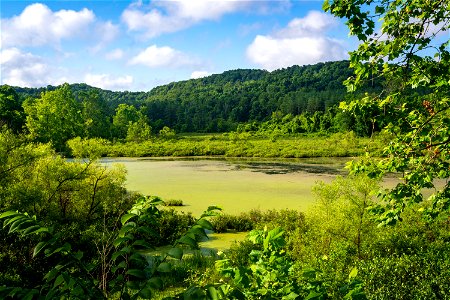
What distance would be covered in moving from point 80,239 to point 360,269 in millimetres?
9560

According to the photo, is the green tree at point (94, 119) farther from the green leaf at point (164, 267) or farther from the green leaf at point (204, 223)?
the green leaf at point (164, 267)

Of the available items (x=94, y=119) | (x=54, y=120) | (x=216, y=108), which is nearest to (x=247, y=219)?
(x=54, y=120)

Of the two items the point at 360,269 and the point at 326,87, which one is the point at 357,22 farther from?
the point at 326,87

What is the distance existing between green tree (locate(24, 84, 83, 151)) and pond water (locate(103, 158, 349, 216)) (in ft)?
81.3

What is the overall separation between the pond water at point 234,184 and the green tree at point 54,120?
24775mm

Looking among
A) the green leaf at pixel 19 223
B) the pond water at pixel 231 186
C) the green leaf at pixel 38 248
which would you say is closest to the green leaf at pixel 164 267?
the green leaf at pixel 38 248

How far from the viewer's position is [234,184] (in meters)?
26.6

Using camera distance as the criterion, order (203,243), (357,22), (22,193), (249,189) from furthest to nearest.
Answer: (249,189) < (203,243) < (22,193) < (357,22)

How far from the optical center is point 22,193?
1225 centimetres

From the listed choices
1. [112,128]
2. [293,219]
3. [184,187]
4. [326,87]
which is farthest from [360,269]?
[326,87]

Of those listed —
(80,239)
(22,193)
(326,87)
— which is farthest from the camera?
(326,87)

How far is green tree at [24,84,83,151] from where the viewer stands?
2127 inches

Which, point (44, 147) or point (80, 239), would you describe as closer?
point (80, 239)

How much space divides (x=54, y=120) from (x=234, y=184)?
40725 millimetres
